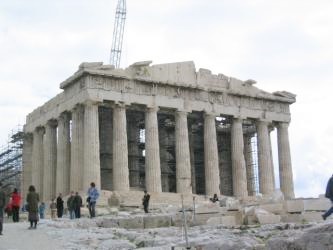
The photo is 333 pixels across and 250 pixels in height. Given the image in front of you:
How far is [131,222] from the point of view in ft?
92.7

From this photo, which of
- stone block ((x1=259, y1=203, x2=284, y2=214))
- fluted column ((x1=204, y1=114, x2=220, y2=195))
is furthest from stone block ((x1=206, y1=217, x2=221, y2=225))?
fluted column ((x1=204, y1=114, x2=220, y2=195))

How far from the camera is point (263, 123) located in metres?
58.7

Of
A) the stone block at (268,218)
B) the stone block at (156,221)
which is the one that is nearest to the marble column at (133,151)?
the stone block at (156,221)

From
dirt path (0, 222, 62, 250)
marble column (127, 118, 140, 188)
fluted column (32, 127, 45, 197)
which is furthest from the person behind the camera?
fluted column (32, 127, 45, 197)

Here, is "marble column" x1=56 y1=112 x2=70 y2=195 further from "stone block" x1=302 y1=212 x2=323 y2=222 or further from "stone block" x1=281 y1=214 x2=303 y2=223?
"stone block" x1=302 y1=212 x2=323 y2=222

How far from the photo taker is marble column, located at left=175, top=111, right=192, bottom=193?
52562 millimetres

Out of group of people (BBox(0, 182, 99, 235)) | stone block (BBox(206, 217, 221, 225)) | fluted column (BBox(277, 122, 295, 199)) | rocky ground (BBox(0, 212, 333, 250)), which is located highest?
fluted column (BBox(277, 122, 295, 199))

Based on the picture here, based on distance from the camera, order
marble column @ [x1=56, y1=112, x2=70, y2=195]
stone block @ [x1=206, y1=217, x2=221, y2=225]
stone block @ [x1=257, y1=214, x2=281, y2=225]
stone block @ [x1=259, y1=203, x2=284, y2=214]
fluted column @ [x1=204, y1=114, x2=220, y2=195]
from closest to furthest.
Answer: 1. stone block @ [x1=257, y1=214, x2=281, y2=225]
2. stone block @ [x1=206, y1=217, x2=221, y2=225]
3. stone block @ [x1=259, y1=203, x2=284, y2=214]
4. marble column @ [x1=56, y1=112, x2=70, y2=195]
5. fluted column @ [x1=204, y1=114, x2=220, y2=195]

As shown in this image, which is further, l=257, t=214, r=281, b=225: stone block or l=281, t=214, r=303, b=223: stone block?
l=281, t=214, r=303, b=223: stone block

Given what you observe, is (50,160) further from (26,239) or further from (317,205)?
(26,239)

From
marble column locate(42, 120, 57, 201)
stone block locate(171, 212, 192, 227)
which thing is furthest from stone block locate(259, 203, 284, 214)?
marble column locate(42, 120, 57, 201)

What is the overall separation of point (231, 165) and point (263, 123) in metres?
5.54

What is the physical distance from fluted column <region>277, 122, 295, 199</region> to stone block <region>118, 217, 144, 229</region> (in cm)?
3188

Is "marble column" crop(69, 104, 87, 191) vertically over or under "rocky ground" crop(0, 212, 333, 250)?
over
